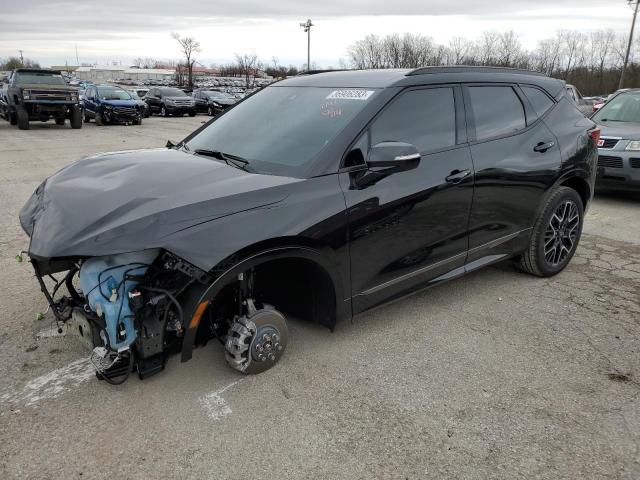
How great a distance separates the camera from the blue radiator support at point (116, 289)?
2.65 metres

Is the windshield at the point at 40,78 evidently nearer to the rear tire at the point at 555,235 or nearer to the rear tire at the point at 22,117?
the rear tire at the point at 22,117

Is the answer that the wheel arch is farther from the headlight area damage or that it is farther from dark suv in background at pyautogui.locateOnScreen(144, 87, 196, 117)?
dark suv in background at pyautogui.locateOnScreen(144, 87, 196, 117)

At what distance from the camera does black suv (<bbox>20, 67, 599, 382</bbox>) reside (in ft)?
8.71

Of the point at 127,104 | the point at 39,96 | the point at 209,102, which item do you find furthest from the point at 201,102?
the point at 39,96

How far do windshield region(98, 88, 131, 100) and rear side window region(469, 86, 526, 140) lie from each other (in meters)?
22.1

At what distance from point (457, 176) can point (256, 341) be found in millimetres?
1823

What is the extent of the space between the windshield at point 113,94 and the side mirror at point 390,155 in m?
22.8

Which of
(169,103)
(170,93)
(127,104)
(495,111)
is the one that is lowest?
(495,111)

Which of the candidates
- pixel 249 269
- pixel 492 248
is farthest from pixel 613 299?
pixel 249 269

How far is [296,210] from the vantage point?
9.53 feet

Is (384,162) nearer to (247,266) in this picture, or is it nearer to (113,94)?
(247,266)

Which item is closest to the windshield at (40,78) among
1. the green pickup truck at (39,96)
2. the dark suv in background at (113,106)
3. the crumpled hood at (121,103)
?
the green pickup truck at (39,96)

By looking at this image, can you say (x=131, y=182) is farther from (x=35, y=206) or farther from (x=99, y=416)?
(x=99, y=416)

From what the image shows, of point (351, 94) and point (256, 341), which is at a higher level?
point (351, 94)
